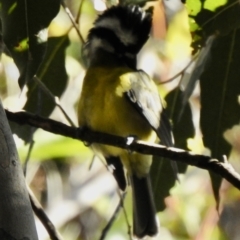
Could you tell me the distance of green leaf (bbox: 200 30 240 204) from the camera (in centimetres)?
194

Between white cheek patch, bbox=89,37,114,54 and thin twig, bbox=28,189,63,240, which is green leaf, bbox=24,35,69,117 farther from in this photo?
thin twig, bbox=28,189,63,240

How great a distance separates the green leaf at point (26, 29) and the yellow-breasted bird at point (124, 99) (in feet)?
1.99

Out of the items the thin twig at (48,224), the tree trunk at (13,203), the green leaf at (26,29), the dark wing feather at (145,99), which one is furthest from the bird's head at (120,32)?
the tree trunk at (13,203)

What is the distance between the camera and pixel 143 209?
2455 millimetres

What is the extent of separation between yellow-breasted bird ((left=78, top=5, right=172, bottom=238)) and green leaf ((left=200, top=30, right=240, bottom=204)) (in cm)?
21

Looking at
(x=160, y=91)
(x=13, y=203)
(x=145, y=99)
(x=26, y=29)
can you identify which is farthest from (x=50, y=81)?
(x=13, y=203)

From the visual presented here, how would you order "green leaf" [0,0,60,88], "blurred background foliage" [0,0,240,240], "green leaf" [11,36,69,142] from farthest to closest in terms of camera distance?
"green leaf" [11,36,69,142] → "blurred background foliage" [0,0,240,240] → "green leaf" [0,0,60,88]

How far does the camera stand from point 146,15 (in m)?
2.32

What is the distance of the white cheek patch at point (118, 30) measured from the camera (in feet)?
7.71

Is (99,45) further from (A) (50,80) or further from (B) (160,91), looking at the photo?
(B) (160,91)

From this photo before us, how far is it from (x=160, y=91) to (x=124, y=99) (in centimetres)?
69

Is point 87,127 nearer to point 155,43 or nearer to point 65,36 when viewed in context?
point 65,36

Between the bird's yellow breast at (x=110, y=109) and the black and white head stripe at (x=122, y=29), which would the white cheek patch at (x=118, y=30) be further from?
the bird's yellow breast at (x=110, y=109)

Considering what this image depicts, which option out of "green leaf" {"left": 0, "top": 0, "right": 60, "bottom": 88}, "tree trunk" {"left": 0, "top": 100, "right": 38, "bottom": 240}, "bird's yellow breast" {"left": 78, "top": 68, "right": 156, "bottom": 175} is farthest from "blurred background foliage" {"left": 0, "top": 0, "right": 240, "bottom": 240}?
"tree trunk" {"left": 0, "top": 100, "right": 38, "bottom": 240}
